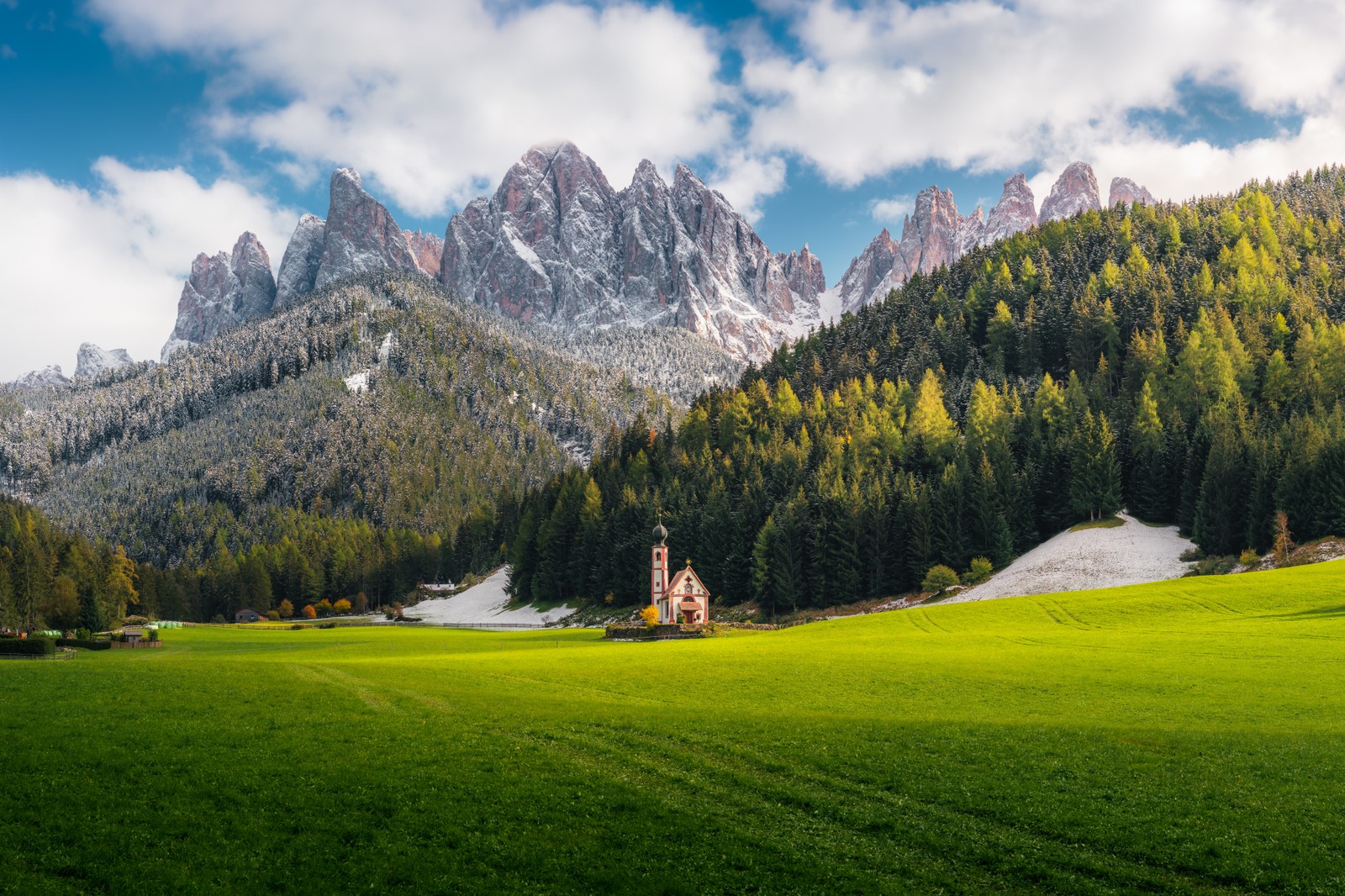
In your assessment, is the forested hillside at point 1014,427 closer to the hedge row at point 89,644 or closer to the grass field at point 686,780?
the grass field at point 686,780

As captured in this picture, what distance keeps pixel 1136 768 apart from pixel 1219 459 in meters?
79.2

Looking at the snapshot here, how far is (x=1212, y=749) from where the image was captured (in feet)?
74.2

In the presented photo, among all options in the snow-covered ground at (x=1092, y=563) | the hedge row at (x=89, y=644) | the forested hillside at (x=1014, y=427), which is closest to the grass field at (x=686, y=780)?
the hedge row at (x=89, y=644)

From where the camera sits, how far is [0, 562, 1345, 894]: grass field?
51.3 ft

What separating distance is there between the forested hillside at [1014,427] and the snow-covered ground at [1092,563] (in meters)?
3.90

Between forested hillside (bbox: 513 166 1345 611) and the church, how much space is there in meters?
9.54

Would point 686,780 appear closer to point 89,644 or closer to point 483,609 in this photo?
point 89,644

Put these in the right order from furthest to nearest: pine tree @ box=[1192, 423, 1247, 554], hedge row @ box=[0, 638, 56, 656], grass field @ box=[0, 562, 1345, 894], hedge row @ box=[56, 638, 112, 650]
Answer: pine tree @ box=[1192, 423, 1247, 554] < hedge row @ box=[56, 638, 112, 650] < hedge row @ box=[0, 638, 56, 656] < grass field @ box=[0, 562, 1345, 894]

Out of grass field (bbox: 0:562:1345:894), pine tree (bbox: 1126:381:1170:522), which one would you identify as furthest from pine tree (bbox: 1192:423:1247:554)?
grass field (bbox: 0:562:1345:894)

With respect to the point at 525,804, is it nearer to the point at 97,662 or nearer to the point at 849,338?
the point at 97,662

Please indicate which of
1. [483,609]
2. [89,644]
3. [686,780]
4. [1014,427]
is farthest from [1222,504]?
[483,609]

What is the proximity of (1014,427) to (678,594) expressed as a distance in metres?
53.6

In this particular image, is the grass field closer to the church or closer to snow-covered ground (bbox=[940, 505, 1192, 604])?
snow-covered ground (bbox=[940, 505, 1192, 604])

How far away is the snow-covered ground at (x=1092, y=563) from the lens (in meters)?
79.8
